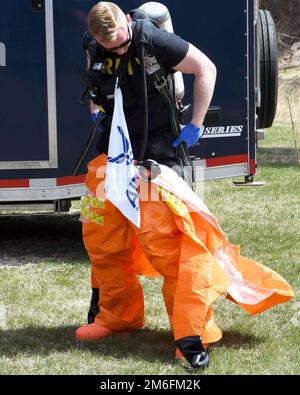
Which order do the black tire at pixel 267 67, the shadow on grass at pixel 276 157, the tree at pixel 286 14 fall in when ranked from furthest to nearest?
the tree at pixel 286 14 < the shadow on grass at pixel 276 157 < the black tire at pixel 267 67

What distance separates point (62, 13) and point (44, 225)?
2.71 m

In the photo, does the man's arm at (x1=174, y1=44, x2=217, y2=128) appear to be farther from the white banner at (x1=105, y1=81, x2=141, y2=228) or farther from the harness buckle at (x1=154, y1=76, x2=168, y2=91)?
the white banner at (x1=105, y1=81, x2=141, y2=228)

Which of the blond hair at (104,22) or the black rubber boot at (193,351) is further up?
the blond hair at (104,22)

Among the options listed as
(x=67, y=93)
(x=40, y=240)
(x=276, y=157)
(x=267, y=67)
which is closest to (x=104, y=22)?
(x=67, y=93)

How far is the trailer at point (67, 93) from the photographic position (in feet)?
21.2

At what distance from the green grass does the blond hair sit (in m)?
1.69

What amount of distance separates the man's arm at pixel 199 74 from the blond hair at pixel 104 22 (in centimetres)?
40

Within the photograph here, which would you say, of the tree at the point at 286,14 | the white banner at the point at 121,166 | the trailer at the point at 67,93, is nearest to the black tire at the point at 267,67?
the trailer at the point at 67,93

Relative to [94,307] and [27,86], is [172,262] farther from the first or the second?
[27,86]

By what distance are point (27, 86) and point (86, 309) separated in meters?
1.83

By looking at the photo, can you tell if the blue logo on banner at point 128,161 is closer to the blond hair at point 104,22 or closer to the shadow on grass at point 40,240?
the blond hair at point 104,22

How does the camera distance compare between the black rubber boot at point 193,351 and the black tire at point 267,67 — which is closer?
the black rubber boot at point 193,351

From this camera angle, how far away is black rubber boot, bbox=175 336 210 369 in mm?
4480

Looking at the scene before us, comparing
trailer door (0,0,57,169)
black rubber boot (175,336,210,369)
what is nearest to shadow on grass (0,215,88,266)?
trailer door (0,0,57,169)
